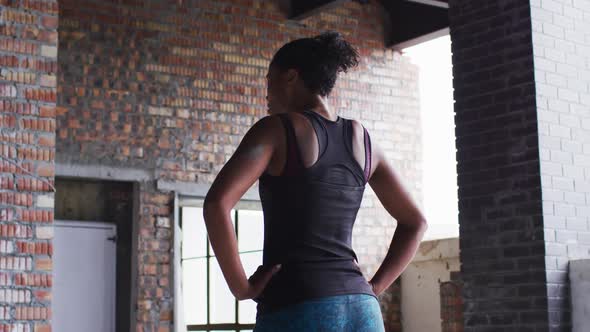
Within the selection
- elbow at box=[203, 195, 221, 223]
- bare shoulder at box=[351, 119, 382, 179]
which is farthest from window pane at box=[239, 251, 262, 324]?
elbow at box=[203, 195, 221, 223]

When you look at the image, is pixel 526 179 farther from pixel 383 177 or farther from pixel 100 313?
pixel 100 313

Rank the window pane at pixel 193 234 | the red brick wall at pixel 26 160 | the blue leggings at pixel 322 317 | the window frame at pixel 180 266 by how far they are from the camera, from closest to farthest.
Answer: the blue leggings at pixel 322 317
the red brick wall at pixel 26 160
the window frame at pixel 180 266
the window pane at pixel 193 234

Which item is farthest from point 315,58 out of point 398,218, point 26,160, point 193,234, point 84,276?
point 193,234

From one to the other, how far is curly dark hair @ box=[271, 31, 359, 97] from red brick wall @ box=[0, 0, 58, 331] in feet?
8.70

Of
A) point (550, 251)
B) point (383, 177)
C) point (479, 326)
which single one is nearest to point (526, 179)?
point (550, 251)

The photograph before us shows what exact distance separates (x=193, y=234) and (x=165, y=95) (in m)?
1.39

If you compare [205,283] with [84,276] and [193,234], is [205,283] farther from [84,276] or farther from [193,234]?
[84,276]

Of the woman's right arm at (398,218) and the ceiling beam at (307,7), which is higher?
the ceiling beam at (307,7)

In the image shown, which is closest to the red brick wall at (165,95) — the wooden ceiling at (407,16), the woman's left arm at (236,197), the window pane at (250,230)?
the wooden ceiling at (407,16)

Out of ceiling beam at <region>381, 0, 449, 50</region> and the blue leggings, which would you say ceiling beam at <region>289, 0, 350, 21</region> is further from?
the blue leggings

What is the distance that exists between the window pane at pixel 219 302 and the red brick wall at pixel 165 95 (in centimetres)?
95

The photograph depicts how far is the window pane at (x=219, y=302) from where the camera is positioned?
8.81 meters

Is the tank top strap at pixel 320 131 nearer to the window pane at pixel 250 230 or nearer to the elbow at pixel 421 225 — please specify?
the elbow at pixel 421 225

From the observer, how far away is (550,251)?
5023 mm
